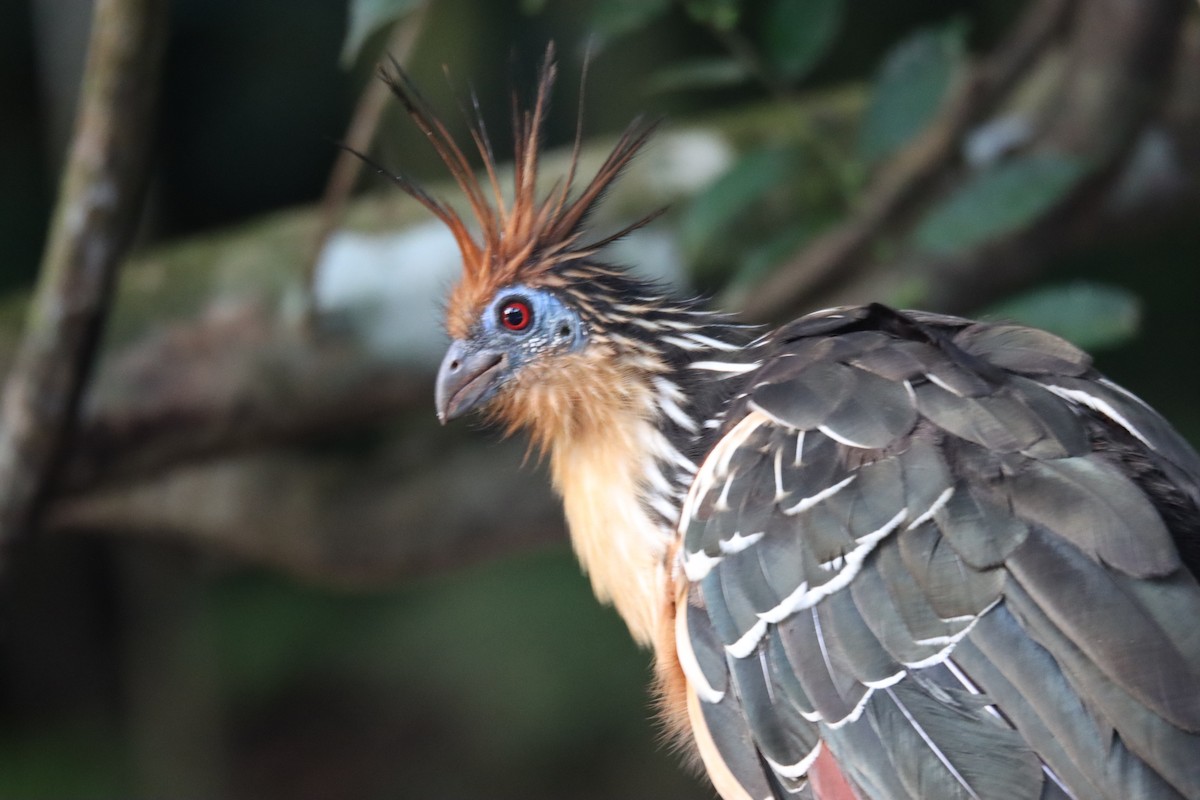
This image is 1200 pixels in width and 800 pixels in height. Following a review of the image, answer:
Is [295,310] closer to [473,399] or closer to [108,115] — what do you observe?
[108,115]

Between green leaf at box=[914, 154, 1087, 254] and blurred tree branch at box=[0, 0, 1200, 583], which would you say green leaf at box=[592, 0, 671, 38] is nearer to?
green leaf at box=[914, 154, 1087, 254]

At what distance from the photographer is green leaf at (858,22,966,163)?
2.68m

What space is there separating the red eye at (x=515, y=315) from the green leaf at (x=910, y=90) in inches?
35.7

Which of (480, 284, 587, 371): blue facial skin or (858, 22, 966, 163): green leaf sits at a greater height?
(858, 22, 966, 163): green leaf

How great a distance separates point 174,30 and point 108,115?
2.44 m

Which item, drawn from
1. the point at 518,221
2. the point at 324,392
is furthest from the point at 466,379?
the point at 324,392

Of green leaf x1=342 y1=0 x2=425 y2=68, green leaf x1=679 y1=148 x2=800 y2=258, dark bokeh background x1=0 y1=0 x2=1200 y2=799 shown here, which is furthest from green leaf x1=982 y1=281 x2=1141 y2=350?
dark bokeh background x1=0 y1=0 x2=1200 y2=799

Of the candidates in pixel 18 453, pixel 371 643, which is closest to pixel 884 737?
pixel 18 453

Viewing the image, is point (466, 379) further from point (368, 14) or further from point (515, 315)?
point (368, 14)

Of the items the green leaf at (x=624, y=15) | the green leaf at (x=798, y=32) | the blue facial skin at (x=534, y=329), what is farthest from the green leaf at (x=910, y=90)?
the blue facial skin at (x=534, y=329)

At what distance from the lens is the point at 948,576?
5.70 feet

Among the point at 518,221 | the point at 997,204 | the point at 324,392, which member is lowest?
the point at 997,204

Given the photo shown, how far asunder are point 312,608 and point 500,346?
342 centimetres

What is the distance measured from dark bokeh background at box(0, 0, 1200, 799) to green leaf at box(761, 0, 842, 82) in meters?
1.72
